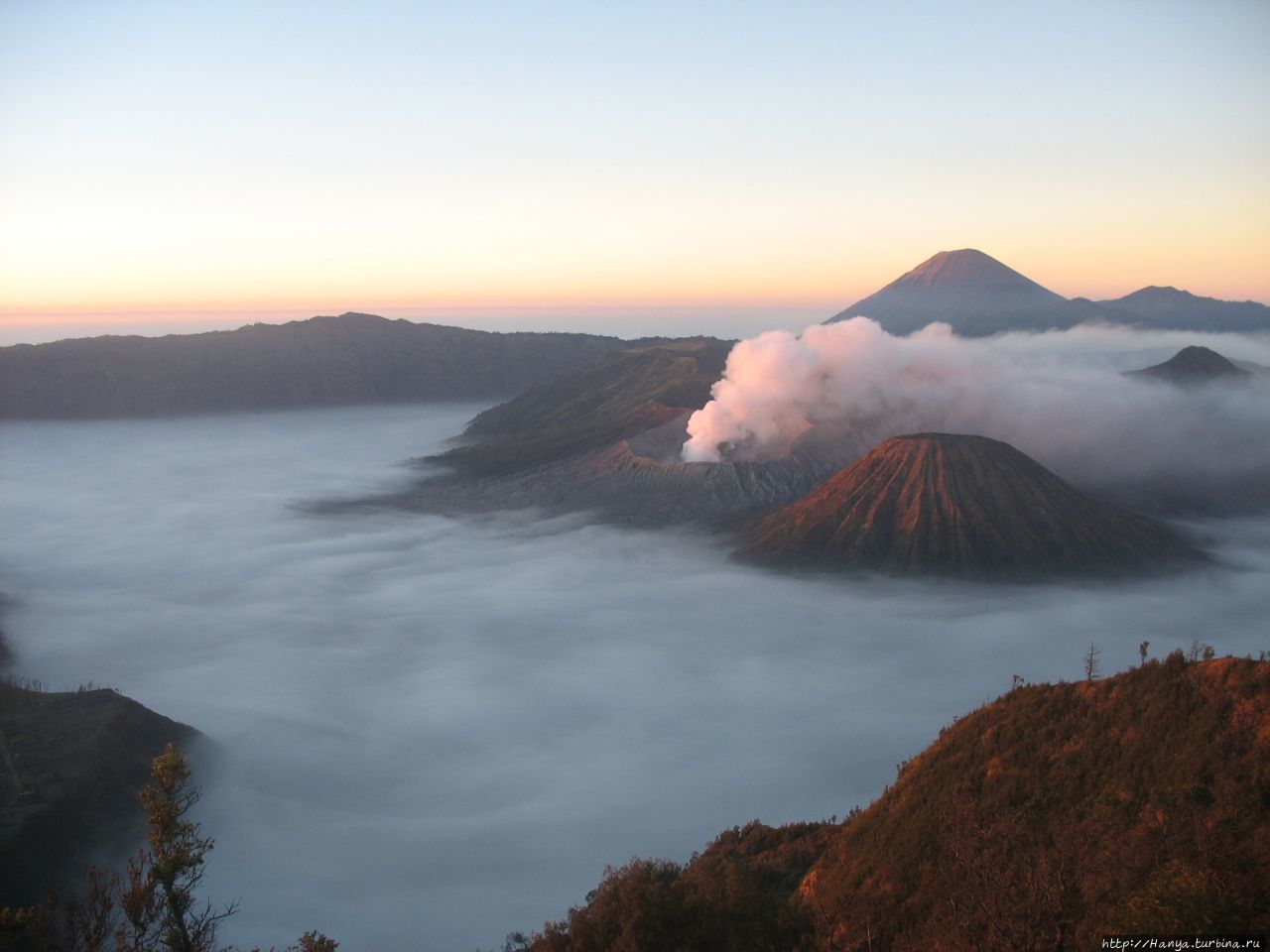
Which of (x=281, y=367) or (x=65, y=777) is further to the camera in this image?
(x=281, y=367)

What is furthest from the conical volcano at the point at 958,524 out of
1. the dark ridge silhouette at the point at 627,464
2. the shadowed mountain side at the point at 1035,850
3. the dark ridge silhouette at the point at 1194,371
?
the dark ridge silhouette at the point at 1194,371

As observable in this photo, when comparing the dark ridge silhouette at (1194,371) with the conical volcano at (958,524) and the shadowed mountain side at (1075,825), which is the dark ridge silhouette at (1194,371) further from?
the shadowed mountain side at (1075,825)

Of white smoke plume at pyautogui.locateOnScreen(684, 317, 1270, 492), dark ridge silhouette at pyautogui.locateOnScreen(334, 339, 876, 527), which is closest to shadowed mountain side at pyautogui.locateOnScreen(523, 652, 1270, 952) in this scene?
dark ridge silhouette at pyautogui.locateOnScreen(334, 339, 876, 527)

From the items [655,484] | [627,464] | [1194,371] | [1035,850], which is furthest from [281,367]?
[1035,850]

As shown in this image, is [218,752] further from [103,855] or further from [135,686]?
[135,686]

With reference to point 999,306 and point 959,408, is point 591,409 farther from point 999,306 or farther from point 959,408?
point 999,306

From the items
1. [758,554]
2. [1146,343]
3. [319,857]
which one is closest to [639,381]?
[758,554]
